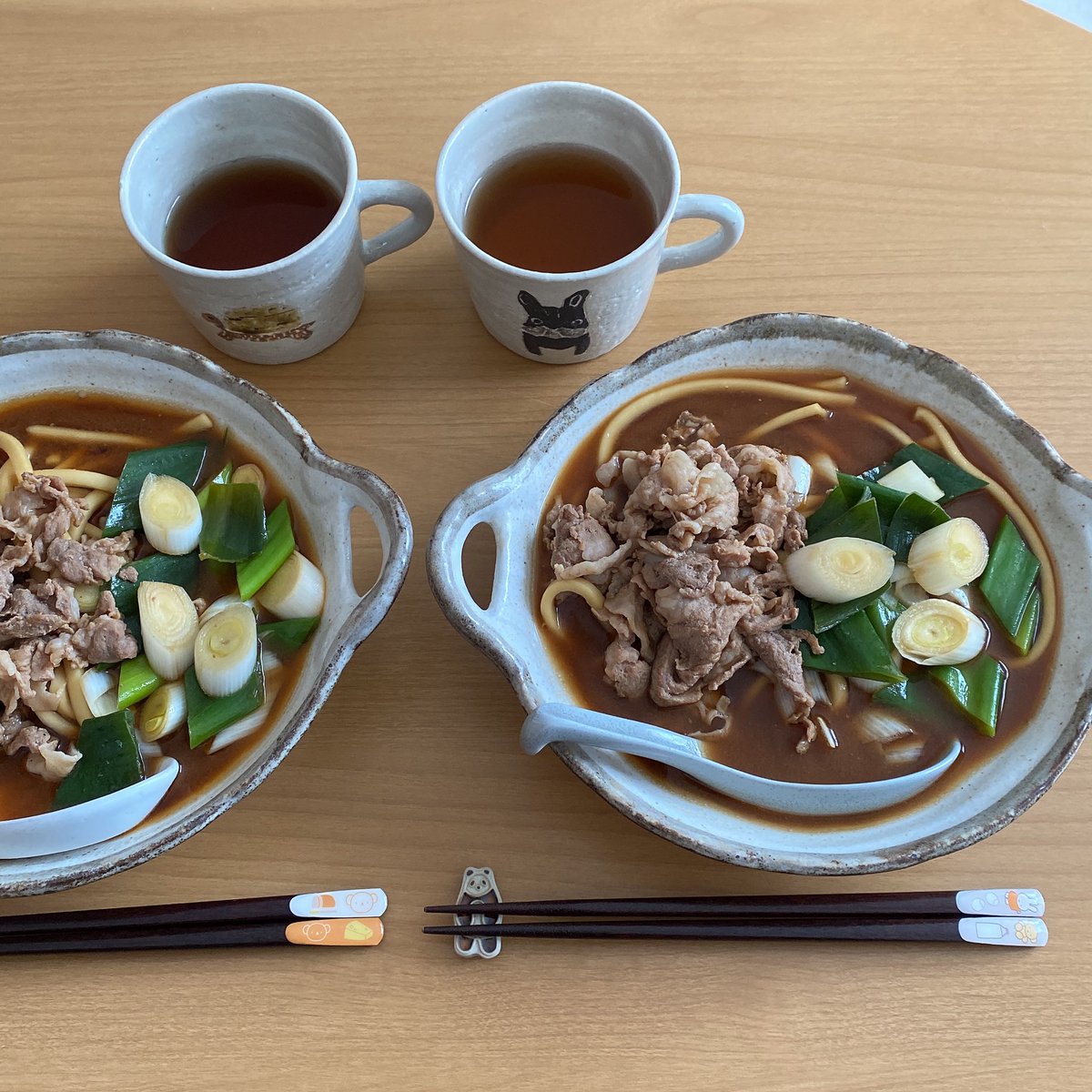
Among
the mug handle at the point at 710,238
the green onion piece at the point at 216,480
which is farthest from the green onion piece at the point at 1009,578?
the green onion piece at the point at 216,480

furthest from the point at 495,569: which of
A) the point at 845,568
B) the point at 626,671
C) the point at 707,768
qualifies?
the point at 845,568

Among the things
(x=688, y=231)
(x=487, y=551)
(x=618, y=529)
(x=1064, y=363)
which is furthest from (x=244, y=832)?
(x=1064, y=363)

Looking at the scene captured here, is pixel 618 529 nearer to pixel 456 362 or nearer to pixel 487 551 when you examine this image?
pixel 487 551

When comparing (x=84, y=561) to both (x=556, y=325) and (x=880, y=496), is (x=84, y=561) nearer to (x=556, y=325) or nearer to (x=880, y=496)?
(x=556, y=325)

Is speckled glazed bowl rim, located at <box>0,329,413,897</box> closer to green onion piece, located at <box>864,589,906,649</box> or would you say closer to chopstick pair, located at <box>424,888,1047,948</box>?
chopstick pair, located at <box>424,888,1047,948</box>

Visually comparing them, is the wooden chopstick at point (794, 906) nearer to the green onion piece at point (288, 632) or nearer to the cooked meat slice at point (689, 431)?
the green onion piece at point (288, 632)

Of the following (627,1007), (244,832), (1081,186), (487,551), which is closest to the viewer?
(627,1007)

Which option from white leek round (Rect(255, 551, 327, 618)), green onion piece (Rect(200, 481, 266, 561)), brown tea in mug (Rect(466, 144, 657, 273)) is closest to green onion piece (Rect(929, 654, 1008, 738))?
brown tea in mug (Rect(466, 144, 657, 273))
